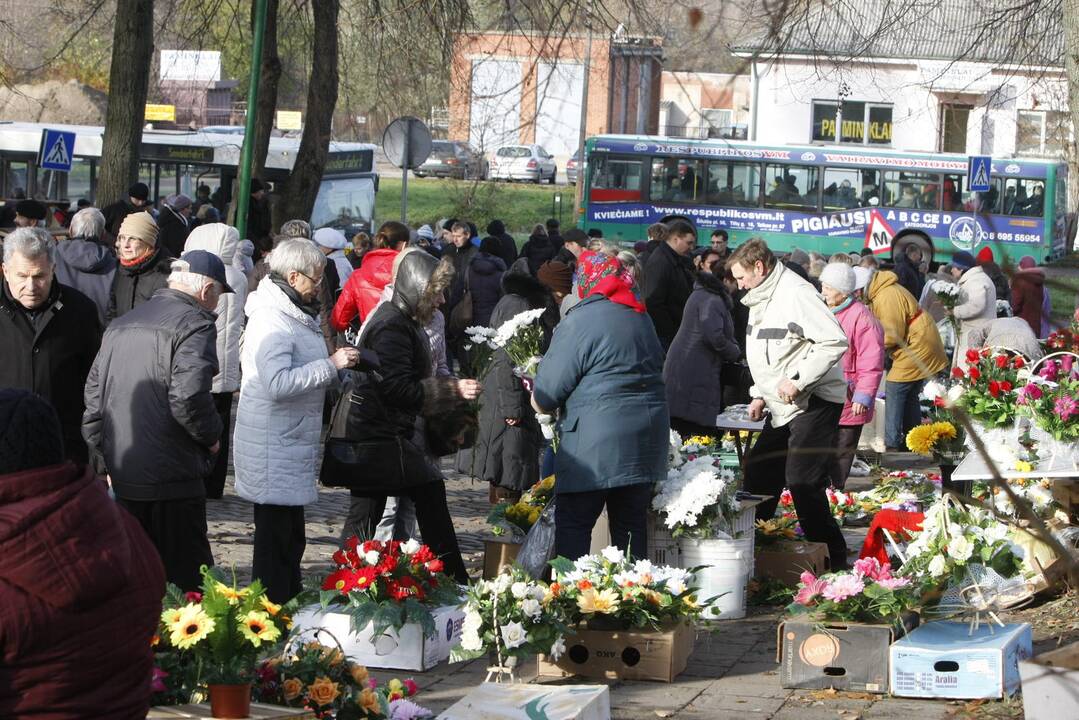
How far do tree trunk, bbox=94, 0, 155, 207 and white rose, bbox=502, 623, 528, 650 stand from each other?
1036 centimetres

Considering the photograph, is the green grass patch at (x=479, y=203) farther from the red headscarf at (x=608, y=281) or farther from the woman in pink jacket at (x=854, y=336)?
the red headscarf at (x=608, y=281)

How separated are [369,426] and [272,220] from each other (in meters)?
10.9

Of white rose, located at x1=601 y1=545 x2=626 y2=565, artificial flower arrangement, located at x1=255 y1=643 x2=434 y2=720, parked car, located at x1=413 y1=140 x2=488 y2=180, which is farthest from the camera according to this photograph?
parked car, located at x1=413 y1=140 x2=488 y2=180

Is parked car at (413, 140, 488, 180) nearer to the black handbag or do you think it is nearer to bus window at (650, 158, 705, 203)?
bus window at (650, 158, 705, 203)

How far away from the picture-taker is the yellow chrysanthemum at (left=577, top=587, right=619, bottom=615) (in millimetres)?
6488

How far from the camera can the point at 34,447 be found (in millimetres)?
3557

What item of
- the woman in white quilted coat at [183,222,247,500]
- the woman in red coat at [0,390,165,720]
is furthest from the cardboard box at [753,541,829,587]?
the woman in red coat at [0,390,165,720]

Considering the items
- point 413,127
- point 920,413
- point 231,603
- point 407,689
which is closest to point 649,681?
point 407,689

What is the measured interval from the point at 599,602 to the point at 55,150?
15.7 metres

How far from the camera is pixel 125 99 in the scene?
50.6 feet

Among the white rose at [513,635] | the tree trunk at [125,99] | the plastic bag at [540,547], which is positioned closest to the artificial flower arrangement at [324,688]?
the white rose at [513,635]

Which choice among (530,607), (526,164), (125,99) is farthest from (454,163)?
(530,607)

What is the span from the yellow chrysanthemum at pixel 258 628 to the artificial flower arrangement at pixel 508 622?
5.01 ft

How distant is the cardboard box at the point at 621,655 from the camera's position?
257 inches
